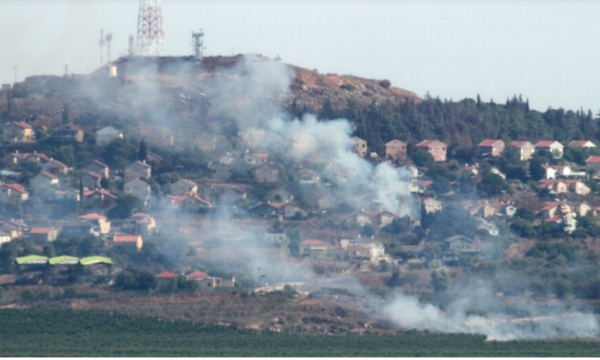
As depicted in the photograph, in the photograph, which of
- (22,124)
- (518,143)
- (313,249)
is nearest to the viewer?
(313,249)

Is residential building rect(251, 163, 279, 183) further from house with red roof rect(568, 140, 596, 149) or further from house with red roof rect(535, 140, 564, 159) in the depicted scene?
house with red roof rect(568, 140, 596, 149)

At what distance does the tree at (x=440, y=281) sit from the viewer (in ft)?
198

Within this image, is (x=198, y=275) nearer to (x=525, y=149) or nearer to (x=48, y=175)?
(x=48, y=175)

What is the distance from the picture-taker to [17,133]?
80062 mm

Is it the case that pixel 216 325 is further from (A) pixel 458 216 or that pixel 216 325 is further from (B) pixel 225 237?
(A) pixel 458 216

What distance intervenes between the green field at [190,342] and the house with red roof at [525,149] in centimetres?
2755

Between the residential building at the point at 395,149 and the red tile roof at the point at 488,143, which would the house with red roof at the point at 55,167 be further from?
the red tile roof at the point at 488,143

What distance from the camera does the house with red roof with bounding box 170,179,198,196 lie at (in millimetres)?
73812

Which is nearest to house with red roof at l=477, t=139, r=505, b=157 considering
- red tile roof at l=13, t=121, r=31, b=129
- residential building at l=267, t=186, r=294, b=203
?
residential building at l=267, t=186, r=294, b=203

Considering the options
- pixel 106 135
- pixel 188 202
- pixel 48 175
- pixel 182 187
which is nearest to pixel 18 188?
pixel 48 175

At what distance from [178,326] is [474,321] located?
11.0 m

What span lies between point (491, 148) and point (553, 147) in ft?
11.7

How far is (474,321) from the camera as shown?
190ft

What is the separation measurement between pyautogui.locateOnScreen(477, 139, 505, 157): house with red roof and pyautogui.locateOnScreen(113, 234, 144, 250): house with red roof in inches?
926
